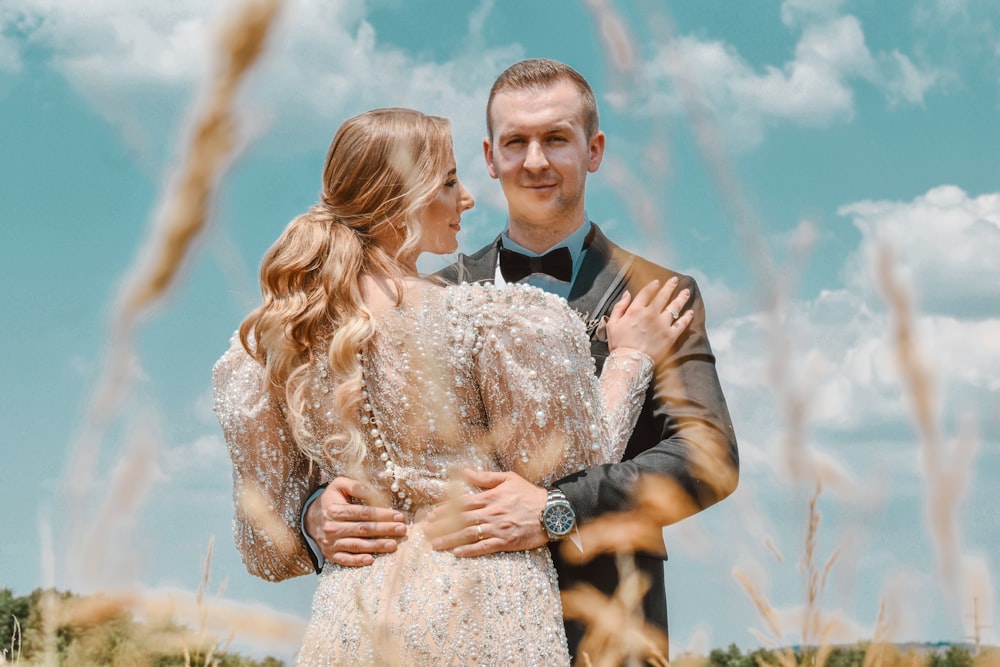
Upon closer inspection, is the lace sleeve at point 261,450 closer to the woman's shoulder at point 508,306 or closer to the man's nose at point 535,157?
the woman's shoulder at point 508,306

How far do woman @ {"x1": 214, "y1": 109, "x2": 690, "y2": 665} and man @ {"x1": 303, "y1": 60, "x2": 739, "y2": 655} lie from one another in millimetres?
68

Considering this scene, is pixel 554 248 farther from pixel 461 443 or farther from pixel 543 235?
pixel 461 443

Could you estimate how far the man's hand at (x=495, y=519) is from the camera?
2318 millimetres

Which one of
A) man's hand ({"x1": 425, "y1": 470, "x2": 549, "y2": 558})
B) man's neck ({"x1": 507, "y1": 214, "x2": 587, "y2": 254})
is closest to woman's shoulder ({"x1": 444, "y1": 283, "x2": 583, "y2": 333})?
man's hand ({"x1": 425, "y1": 470, "x2": 549, "y2": 558})

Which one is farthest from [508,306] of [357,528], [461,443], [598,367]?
[598,367]

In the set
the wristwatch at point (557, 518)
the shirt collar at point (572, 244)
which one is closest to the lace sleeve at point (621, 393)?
the wristwatch at point (557, 518)

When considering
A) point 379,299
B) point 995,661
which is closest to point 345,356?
point 379,299

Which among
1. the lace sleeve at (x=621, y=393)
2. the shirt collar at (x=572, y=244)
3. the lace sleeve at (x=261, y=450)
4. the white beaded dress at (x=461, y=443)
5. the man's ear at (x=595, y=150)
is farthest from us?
the man's ear at (x=595, y=150)

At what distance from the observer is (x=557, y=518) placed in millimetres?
2375

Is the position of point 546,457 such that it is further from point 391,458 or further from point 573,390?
point 391,458

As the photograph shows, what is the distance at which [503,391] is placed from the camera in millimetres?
2369

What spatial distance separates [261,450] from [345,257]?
642 millimetres

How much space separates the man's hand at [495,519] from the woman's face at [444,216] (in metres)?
0.64

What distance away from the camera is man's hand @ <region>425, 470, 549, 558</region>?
2318mm
